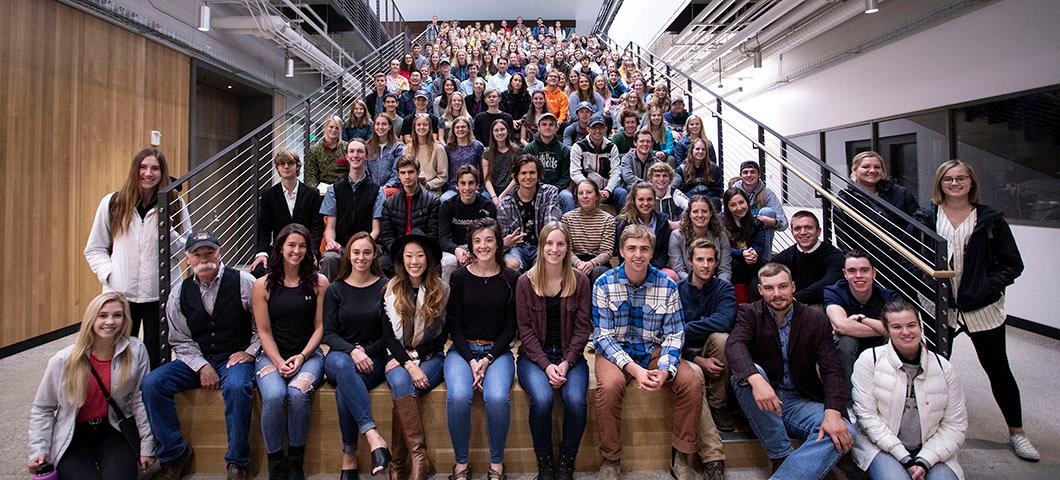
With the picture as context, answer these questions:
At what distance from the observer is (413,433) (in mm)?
2477

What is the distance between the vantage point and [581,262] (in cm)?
348

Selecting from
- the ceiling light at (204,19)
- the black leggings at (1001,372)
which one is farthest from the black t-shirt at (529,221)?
the ceiling light at (204,19)

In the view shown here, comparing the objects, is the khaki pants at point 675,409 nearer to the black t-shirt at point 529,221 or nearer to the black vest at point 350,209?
the black t-shirt at point 529,221

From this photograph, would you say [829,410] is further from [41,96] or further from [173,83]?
[173,83]

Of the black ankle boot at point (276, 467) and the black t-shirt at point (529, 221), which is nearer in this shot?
the black ankle boot at point (276, 467)

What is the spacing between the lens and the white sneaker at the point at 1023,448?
8.36 ft

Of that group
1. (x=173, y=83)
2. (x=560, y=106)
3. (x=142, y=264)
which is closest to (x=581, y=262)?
(x=142, y=264)

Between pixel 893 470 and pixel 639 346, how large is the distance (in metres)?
1.18

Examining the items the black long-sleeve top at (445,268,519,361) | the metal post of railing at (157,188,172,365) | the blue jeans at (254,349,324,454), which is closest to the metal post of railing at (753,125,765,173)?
the black long-sleeve top at (445,268,519,361)

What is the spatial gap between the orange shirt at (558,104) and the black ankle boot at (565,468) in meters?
5.15

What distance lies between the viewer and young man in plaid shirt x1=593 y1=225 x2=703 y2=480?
2.48 m

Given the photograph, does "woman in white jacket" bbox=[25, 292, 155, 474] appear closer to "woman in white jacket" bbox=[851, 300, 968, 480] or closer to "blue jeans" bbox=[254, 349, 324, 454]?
"blue jeans" bbox=[254, 349, 324, 454]

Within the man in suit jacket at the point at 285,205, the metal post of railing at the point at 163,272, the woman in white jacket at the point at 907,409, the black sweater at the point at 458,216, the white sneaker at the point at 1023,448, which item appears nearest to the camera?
the woman in white jacket at the point at 907,409

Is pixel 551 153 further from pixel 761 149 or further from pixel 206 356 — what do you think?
pixel 206 356
